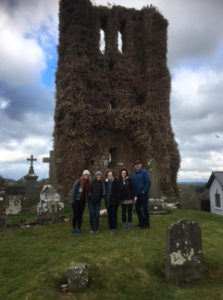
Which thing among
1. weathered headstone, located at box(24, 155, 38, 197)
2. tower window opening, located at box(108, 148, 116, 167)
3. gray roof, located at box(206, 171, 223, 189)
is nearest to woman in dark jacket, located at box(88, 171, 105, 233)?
tower window opening, located at box(108, 148, 116, 167)

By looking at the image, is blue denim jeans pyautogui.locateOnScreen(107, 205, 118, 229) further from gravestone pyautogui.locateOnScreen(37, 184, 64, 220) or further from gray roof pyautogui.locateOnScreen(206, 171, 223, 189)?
Answer: gray roof pyautogui.locateOnScreen(206, 171, 223, 189)

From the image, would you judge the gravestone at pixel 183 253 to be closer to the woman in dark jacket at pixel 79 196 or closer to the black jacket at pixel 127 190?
the black jacket at pixel 127 190

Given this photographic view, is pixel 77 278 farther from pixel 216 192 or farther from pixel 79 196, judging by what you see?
pixel 216 192

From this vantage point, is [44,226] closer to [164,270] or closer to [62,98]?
[164,270]

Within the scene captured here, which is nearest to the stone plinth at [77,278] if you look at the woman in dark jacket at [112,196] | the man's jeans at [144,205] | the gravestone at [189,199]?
the woman in dark jacket at [112,196]

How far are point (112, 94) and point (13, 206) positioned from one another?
1048 cm

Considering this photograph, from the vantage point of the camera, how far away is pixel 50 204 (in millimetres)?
10117

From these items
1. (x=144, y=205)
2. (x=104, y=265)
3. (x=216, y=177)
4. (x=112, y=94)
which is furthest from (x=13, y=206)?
(x=216, y=177)

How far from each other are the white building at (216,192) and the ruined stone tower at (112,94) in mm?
10536

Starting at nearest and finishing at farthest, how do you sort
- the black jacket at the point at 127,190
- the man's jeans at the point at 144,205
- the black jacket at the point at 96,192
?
the black jacket at the point at 96,192
the black jacket at the point at 127,190
the man's jeans at the point at 144,205

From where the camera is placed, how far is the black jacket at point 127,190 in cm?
823

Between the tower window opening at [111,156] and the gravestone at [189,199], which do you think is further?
the tower window opening at [111,156]

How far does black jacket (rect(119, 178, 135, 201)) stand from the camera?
8234 millimetres

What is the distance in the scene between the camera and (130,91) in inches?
760
